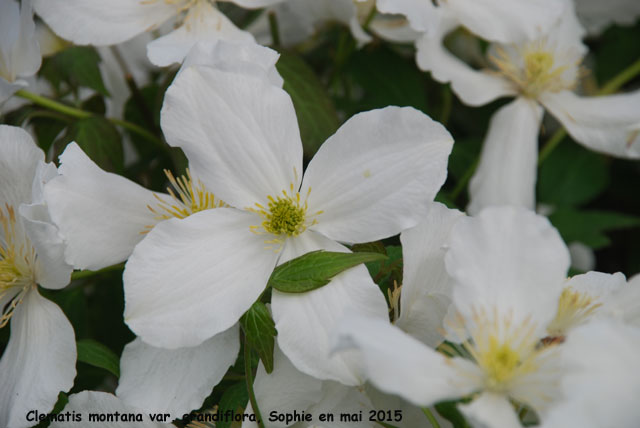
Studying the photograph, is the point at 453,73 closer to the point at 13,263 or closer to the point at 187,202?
the point at 187,202

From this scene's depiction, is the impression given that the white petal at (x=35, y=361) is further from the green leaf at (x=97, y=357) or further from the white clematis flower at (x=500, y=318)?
the white clematis flower at (x=500, y=318)

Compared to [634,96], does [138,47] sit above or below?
below

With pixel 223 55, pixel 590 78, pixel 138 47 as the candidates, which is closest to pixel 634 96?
pixel 590 78

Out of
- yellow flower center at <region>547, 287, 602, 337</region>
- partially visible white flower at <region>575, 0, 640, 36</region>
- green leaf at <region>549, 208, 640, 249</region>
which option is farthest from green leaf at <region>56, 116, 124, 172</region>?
partially visible white flower at <region>575, 0, 640, 36</region>

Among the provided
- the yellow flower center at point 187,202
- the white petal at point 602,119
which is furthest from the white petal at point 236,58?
the white petal at point 602,119

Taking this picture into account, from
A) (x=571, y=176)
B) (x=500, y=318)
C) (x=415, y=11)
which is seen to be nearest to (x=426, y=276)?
(x=500, y=318)

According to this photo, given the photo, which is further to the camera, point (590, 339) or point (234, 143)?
point (234, 143)

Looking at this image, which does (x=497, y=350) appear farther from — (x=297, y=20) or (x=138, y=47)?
(x=138, y=47)

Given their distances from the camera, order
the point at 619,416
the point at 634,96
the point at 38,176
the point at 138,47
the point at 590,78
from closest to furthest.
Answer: the point at 619,416 → the point at 38,176 → the point at 634,96 → the point at 138,47 → the point at 590,78
